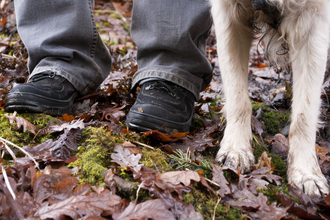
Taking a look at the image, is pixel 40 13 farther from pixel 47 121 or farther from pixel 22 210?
pixel 22 210

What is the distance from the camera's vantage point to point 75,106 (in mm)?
2443

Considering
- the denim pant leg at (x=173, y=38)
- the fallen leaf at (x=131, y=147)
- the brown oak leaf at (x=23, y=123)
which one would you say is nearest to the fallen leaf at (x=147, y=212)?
the fallen leaf at (x=131, y=147)

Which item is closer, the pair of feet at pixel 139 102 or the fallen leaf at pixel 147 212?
the fallen leaf at pixel 147 212

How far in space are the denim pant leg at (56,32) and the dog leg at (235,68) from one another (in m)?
1.26

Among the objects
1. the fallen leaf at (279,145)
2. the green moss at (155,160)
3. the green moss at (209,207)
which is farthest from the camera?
the fallen leaf at (279,145)

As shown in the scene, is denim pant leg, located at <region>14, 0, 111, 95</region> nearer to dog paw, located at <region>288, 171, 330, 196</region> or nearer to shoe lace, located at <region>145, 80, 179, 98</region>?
shoe lace, located at <region>145, 80, 179, 98</region>

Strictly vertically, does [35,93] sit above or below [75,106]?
above

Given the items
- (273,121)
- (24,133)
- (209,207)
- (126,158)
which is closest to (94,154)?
(126,158)

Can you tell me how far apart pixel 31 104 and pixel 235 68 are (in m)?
1.69

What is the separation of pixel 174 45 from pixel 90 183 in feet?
4.60

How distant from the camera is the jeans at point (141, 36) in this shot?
225cm

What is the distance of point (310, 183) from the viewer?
1.61 m

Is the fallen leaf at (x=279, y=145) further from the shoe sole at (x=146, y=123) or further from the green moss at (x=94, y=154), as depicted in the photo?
the green moss at (x=94, y=154)

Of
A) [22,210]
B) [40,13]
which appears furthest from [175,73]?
[22,210]
